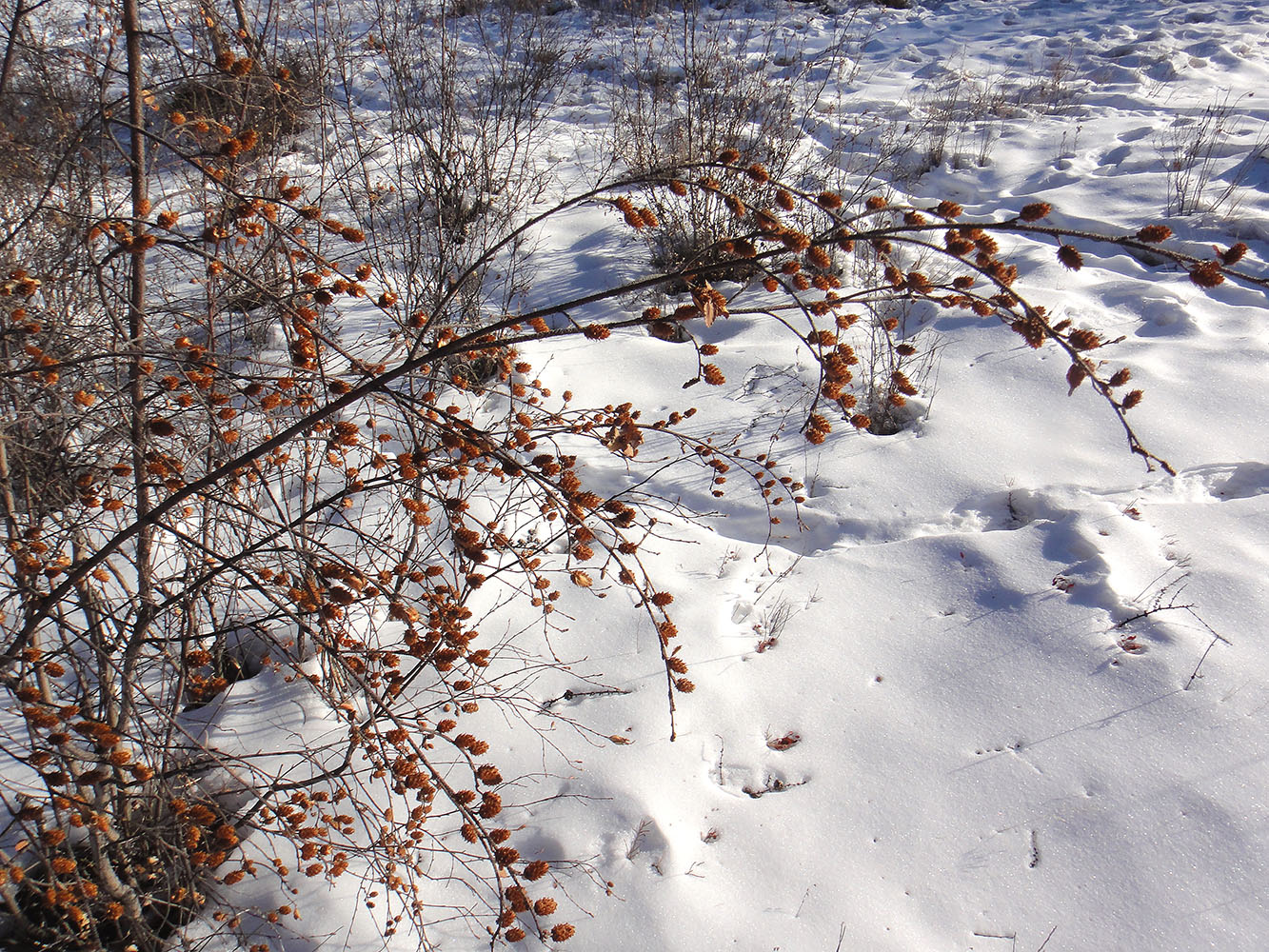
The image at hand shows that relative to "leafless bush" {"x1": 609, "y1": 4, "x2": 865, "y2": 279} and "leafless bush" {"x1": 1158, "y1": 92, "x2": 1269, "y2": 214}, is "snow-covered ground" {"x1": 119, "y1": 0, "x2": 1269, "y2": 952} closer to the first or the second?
"leafless bush" {"x1": 609, "y1": 4, "x2": 865, "y2": 279}

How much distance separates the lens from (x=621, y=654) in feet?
7.36

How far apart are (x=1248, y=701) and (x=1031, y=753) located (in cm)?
57

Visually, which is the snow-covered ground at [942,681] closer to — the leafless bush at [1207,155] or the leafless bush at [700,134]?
the leafless bush at [700,134]

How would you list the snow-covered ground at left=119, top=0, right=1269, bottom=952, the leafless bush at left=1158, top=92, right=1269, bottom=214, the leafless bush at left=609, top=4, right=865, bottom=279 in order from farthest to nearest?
the leafless bush at left=1158, top=92, right=1269, bottom=214, the leafless bush at left=609, top=4, right=865, bottom=279, the snow-covered ground at left=119, top=0, right=1269, bottom=952

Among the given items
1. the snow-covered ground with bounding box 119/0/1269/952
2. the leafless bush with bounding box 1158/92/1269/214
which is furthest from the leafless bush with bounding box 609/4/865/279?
the leafless bush with bounding box 1158/92/1269/214

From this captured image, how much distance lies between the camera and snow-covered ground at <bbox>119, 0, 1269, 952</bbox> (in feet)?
5.31

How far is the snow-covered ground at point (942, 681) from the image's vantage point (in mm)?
1617

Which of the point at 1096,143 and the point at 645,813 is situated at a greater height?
the point at 1096,143

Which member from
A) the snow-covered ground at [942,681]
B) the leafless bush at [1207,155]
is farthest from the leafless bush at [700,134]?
the leafless bush at [1207,155]

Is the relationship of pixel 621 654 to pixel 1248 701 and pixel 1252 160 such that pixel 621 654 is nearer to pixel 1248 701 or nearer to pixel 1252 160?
pixel 1248 701

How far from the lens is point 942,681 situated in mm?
2100

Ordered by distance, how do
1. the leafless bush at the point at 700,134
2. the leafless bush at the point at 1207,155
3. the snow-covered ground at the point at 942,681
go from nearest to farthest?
the snow-covered ground at the point at 942,681, the leafless bush at the point at 700,134, the leafless bush at the point at 1207,155

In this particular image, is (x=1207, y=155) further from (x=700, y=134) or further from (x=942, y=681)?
(x=942, y=681)

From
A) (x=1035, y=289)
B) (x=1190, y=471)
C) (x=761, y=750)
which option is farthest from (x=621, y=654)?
(x=1035, y=289)
